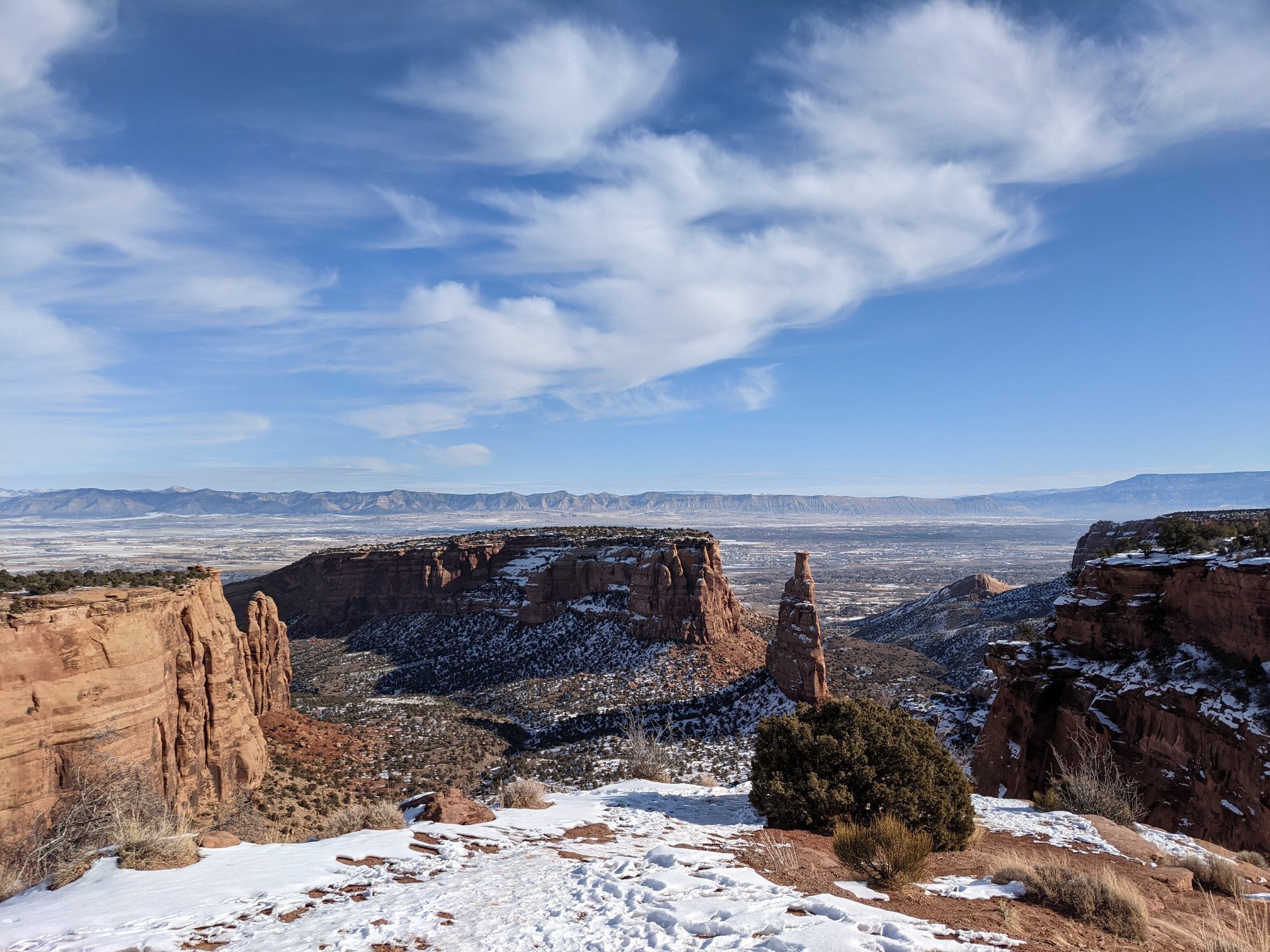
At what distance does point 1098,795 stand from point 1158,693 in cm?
653

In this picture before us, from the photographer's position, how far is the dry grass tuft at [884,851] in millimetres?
9148

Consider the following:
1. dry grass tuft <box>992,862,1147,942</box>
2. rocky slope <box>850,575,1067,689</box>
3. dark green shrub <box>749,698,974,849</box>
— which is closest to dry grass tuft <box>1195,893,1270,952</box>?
dry grass tuft <box>992,862,1147,942</box>

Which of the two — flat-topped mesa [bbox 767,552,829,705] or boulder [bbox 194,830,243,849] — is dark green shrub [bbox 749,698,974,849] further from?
flat-topped mesa [bbox 767,552,829,705]

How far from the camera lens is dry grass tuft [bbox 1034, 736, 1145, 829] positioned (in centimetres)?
1540

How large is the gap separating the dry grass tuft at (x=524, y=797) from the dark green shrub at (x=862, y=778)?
5017 millimetres

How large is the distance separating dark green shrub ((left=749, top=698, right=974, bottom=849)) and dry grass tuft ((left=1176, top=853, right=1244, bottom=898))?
11.4 ft

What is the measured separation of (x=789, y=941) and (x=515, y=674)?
52.4 metres

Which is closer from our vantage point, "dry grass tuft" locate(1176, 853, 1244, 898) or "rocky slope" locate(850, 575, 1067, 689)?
"dry grass tuft" locate(1176, 853, 1244, 898)

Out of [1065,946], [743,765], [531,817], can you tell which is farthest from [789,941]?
[743,765]

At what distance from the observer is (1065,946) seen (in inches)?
277

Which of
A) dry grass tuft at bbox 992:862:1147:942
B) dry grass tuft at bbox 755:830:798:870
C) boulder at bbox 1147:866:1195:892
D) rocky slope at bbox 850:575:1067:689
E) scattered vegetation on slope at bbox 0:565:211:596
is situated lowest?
rocky slope at bbox 850:575:1067:689

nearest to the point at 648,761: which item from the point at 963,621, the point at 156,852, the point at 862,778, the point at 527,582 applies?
the point at 862,778

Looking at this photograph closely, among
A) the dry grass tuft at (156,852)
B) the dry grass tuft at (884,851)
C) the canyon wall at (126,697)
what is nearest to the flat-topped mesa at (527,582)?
the canyon wall at (126,697)

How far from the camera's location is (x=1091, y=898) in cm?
798
